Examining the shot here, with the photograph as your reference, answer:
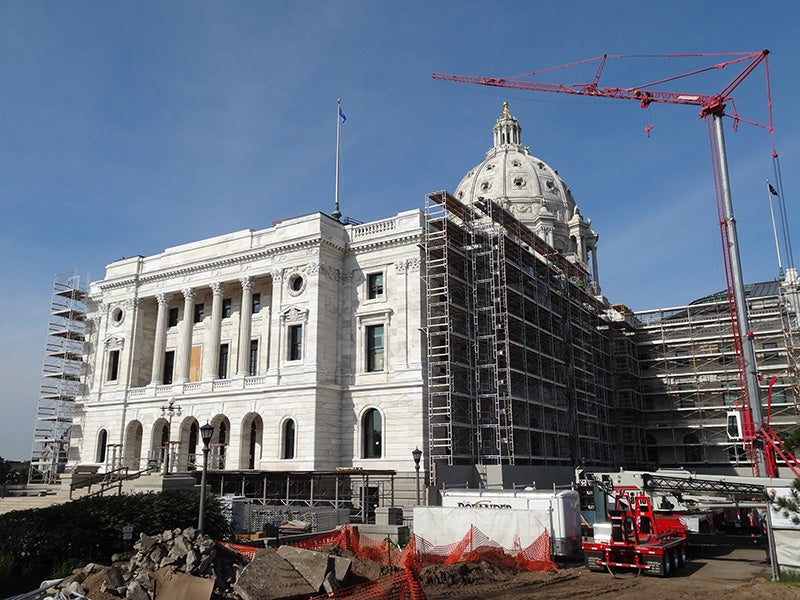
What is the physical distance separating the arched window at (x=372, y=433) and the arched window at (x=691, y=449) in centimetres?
3737

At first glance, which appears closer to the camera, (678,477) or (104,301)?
(678,477)

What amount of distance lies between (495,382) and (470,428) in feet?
11.3

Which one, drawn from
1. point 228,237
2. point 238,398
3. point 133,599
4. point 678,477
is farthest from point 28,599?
point 228,237

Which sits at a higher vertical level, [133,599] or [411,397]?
[411,397]

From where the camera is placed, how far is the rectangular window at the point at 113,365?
53969mm

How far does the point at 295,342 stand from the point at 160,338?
13.1 metres

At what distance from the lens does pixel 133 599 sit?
1550 cm

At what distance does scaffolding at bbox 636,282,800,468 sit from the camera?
6106cm

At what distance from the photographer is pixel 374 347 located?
43.8 m

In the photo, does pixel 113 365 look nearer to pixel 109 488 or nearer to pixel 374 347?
pixel 109 488

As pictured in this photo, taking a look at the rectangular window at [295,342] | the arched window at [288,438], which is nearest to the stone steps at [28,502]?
the arched window at [288,438]

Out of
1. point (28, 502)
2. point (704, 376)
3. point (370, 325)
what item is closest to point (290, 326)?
point (370, 325)

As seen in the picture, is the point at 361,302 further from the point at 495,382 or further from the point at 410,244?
the point at 495,382

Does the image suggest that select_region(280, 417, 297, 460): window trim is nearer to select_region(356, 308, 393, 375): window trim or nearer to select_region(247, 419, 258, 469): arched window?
select_region(247, 419, 258, 469): arched window
